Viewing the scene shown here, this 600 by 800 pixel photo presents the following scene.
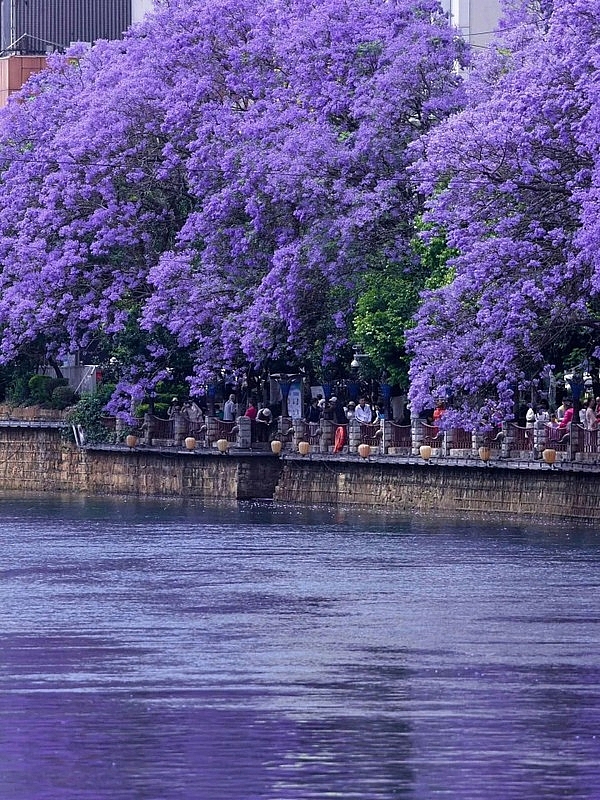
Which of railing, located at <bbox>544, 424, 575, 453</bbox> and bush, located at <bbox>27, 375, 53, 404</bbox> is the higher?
bush, located at <bbox>27, 375, 53, 404</bbox>

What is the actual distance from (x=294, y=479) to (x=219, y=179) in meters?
8.72

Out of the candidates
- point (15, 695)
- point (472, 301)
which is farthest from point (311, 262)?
point (15, 695)

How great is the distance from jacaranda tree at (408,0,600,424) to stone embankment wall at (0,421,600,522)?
2.62m

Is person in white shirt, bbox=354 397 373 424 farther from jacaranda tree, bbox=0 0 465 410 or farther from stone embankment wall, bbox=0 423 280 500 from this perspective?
stone embankment wall, bbox=0 423 280 500

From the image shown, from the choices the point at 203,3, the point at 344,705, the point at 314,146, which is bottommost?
the point at 344,705

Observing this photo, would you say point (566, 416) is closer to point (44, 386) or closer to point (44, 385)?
point (44, 385)

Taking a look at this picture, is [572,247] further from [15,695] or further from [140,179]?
[15,695]

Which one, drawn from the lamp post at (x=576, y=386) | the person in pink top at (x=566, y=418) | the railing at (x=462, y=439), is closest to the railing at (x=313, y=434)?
the railing at (x=462, y=439)

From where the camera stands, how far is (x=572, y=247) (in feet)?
177

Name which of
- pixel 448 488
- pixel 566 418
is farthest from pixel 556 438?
pixel 448 488

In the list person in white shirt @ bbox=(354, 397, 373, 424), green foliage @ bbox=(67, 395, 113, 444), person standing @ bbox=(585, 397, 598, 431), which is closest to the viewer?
person standing @ bbox=(585, 397, 598, 431)

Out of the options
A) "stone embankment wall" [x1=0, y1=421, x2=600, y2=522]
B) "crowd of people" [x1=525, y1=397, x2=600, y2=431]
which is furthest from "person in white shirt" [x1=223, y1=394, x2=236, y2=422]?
"crowd of people" [x1=525, y1=397, x2=600, y2=431]

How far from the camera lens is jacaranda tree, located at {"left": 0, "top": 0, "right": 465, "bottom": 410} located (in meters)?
65.4

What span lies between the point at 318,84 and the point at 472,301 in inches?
481
